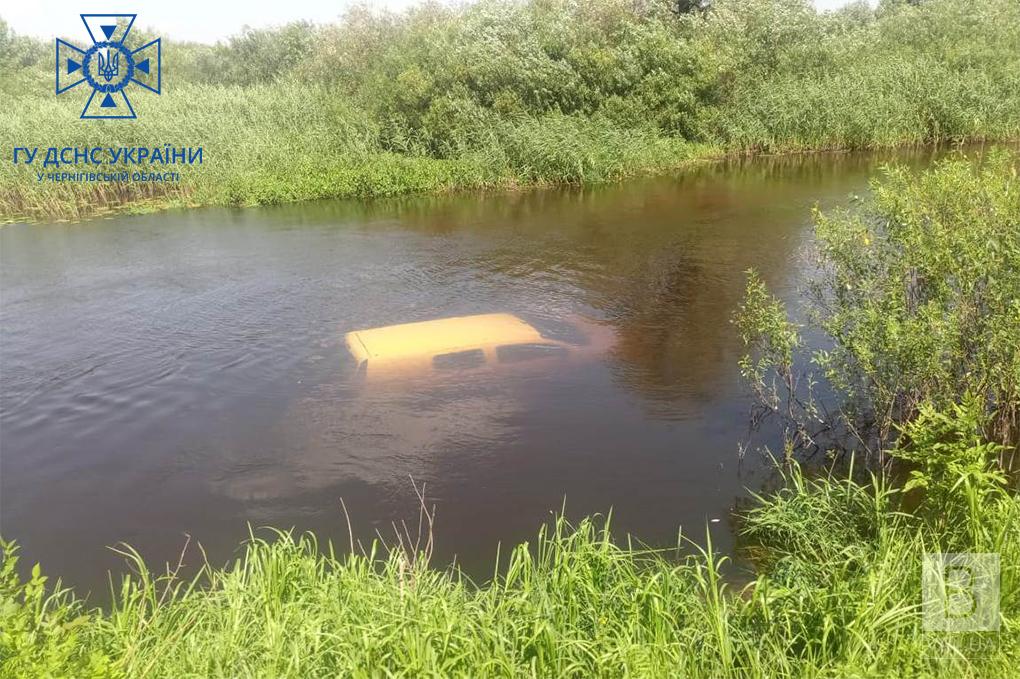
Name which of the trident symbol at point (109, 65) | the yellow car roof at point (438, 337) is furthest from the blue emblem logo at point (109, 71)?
the yellow car roof at point (438, 337)

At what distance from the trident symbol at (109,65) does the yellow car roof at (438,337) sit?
69.2 ft

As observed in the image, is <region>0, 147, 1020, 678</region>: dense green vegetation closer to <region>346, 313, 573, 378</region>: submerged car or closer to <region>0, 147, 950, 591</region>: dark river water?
<region>0, 147, 950, 591</region>: dark river water

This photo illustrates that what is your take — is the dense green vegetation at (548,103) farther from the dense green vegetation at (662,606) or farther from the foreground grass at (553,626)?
the foreground grass at (553,626)

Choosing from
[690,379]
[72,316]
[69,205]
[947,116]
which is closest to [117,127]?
[69,205]

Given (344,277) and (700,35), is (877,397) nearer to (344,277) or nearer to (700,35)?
(344,277)

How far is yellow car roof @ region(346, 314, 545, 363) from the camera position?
29.2ft

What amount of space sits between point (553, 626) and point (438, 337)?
5759 millimetres

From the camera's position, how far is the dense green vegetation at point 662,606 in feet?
11.2

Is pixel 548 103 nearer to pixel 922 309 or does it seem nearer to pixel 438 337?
pixel 438 337

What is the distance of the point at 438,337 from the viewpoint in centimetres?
917

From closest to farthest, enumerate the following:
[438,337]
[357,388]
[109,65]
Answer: [357,388]
[438,337]
[109,65]

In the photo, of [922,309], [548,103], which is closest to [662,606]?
[922,309]

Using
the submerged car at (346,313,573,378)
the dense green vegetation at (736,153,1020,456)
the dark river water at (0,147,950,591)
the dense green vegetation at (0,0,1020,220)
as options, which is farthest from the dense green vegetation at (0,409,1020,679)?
the dense green vegetation at (0,0,1020,220)

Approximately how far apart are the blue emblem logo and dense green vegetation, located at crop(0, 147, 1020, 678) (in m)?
18.7
